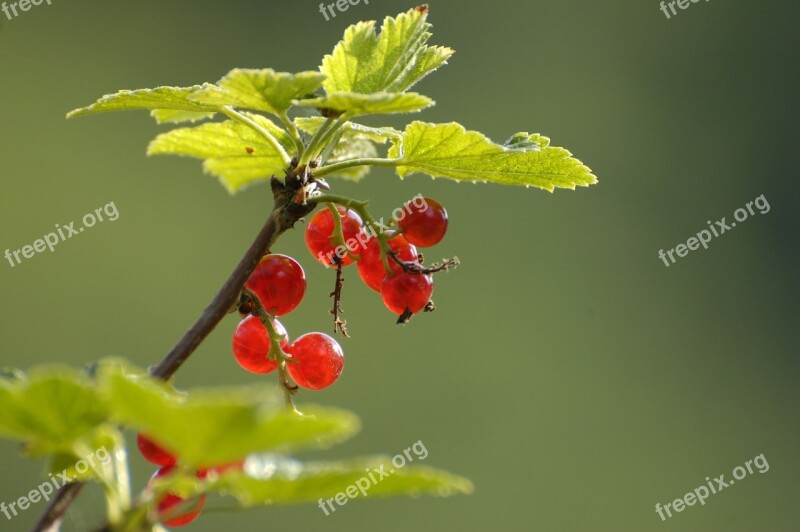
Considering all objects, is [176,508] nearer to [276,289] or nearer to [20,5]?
[276,289]

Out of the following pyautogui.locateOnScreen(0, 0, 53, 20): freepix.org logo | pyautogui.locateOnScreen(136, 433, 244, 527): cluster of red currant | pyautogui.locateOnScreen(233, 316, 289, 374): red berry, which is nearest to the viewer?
pyautogui.locateOnScreen(136, 433, 244, 527): cluster of red currant

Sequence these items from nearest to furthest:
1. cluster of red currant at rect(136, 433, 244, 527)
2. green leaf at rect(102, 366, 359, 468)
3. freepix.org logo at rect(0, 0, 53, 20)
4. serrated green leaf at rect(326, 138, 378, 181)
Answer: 1. green leaf at rect(102, 366, 359, 468)
2. cluster of red currant at rect(136, 433, 244, 527)
3. serrated green leaf at rect(326, 138, 378, 181)
4. freepix.org logo at rect(0, 0, 53, 20)

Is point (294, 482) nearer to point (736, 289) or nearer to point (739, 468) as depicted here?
point (739, 468)

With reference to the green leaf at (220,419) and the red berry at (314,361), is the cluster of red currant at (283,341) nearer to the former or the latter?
the red berry at (314,361)

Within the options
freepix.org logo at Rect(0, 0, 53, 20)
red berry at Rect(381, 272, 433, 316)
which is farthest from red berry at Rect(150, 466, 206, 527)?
freepix.org logo at Rect(0, 0, 53, 20)

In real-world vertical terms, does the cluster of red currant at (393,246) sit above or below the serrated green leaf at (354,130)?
below

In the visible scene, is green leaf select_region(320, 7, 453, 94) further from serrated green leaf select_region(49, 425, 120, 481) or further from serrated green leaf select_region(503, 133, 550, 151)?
serrated green leaf select_region(49, 425, 120, 481)

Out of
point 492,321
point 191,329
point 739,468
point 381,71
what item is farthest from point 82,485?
point 739,468

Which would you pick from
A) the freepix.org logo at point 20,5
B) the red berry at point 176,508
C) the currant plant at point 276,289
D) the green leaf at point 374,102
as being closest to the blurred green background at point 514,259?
the freepix.org logo at point 20,5
